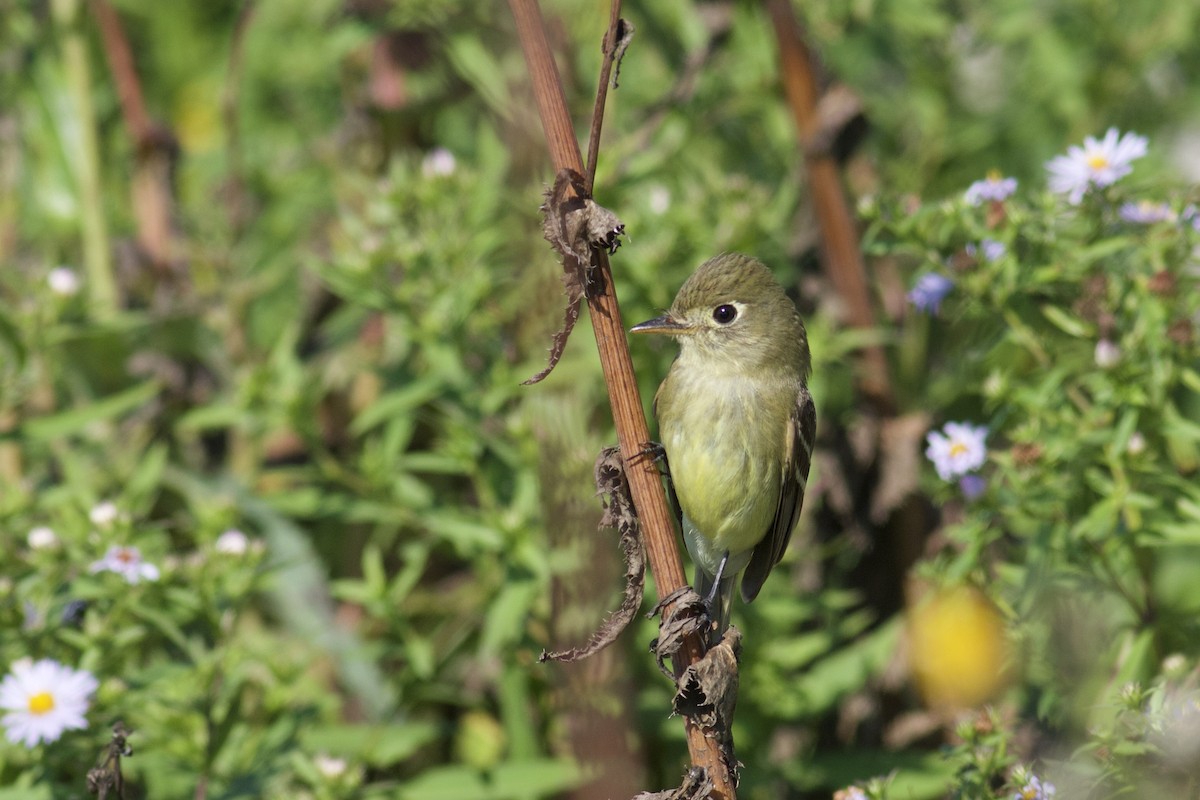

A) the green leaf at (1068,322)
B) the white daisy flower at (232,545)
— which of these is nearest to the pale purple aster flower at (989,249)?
the green leaf at (1068,322)

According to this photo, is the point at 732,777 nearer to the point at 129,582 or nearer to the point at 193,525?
the point at 129,582

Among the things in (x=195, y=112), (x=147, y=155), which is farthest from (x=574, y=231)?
(x=195, y=112)

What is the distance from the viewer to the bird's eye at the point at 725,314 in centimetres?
321

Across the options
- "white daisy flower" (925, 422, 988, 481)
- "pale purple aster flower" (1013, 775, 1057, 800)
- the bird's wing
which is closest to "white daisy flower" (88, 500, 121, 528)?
the bird's wing

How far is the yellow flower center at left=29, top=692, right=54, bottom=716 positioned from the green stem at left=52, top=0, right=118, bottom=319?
7.51ft

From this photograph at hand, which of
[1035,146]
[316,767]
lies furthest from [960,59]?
[316,767]

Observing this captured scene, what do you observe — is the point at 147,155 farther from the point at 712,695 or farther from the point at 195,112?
the point at 712,695

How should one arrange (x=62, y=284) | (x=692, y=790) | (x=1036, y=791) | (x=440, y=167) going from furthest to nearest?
(x=440, y=167)
(x=62, y=284)
(x=1036, y=791)
(x=692, y=790)

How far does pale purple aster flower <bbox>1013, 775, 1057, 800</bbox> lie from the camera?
8.38ft

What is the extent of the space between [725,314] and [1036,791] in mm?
1261

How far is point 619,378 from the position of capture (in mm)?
2184

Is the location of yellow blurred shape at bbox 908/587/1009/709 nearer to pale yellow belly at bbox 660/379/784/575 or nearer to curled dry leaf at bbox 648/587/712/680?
pale yellow belly at bbox 660/379/784/575

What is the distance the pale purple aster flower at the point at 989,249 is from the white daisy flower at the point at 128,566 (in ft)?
6.90

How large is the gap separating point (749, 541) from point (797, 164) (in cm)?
171
